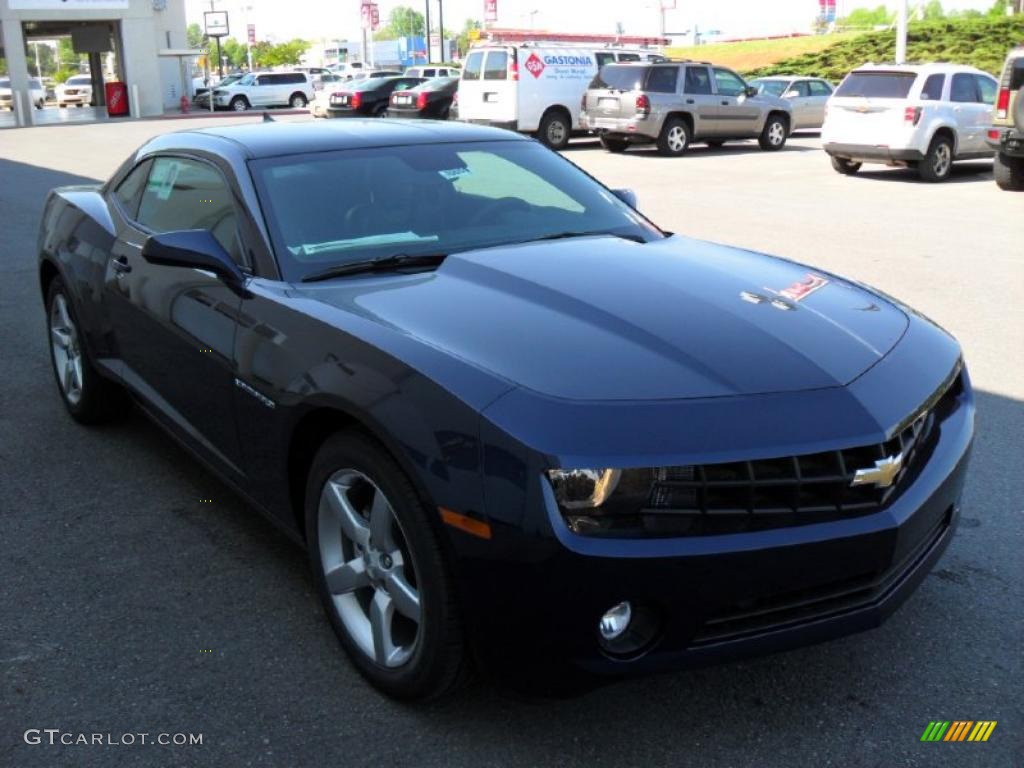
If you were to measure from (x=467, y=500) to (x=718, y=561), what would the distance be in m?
0.58

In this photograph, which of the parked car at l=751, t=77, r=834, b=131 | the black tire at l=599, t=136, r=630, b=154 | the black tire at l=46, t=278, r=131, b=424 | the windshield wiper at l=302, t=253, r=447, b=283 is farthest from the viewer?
the parked car at l=751, t=77, r=834, b=131

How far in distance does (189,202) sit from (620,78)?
59.8ft

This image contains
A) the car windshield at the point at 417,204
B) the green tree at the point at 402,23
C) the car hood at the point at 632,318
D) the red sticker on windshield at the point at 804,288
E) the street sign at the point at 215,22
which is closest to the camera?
the car hood at the point at 632,318

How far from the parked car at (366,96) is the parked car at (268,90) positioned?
15641 millimetres

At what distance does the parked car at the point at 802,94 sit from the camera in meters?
26.5

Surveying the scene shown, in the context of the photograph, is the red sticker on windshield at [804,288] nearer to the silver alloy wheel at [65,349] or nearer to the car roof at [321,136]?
the car roof at [321,136]

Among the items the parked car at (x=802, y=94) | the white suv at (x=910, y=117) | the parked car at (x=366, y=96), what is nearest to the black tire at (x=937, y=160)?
the white suv at (x=910, y=117)

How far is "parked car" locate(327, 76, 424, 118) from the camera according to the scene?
33531 mm

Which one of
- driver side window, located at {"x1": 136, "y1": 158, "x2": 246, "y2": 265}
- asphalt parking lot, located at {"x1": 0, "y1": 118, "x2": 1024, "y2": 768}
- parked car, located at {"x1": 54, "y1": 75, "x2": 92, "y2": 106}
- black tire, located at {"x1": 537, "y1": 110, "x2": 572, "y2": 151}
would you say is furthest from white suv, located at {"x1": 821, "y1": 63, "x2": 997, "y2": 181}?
parked car, located at {"x1": 54, "y1": 75, "x2": 92, "y2": 106}

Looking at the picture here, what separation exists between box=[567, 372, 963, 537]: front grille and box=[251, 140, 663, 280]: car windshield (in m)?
1.53

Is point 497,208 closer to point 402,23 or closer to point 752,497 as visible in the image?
point 752,497

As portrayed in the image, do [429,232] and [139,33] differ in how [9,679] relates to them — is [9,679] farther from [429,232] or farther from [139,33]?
[139,33]

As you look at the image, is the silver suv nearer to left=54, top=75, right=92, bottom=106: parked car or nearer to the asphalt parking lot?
the asphalt parking lot

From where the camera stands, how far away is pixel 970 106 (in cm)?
1691
